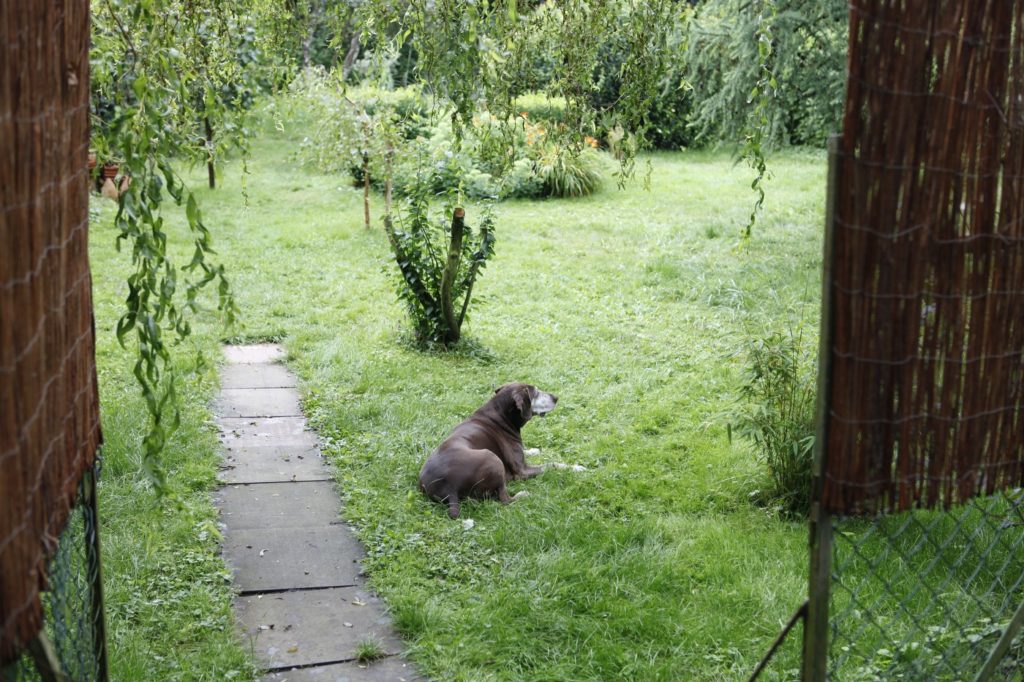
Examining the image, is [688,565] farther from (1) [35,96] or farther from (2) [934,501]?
(1) [35,96]

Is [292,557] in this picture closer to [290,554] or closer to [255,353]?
[290,554]

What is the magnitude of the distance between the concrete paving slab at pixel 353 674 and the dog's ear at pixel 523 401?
2709mm

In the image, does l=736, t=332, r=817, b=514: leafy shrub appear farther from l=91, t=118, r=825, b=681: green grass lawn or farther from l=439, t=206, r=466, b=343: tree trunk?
l=439, t=206, r=466, b=343: tree trunk

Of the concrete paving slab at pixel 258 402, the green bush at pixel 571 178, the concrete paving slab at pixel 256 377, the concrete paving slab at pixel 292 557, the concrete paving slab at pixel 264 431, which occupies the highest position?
the green bush at pixel 571 178

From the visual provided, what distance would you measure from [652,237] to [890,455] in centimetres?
1222

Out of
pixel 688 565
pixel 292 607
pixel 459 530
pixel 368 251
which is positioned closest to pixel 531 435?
pixel 459 530

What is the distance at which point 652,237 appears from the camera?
14906 millimetres

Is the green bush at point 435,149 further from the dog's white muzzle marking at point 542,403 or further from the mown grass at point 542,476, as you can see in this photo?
the dog's white muzzle marking at point 542,403

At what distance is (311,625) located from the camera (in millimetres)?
4805

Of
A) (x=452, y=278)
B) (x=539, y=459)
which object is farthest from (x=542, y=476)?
(x=452, y=278)

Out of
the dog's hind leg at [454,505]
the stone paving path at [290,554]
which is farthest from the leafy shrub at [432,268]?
the dog's hind leg at [454,505]

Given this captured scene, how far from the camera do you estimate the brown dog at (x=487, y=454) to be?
6.18m

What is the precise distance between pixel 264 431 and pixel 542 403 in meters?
2.18

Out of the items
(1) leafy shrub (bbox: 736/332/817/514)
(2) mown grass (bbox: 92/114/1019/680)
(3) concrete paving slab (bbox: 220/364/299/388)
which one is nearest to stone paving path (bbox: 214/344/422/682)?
(2) mown grass (bbox: 92/114/1019/680)
